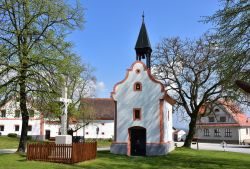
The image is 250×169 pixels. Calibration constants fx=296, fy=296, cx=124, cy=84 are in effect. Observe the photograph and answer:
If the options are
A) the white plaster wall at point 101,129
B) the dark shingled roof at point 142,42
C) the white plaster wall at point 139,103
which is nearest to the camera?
the white plaster wall at point 139,103

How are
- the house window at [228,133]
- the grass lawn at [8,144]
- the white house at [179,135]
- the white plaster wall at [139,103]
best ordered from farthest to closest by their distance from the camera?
the white house at [179,135] < the house window at [228,133] < the grass lawn at [8,144] < the white plaster wall at [139,103]

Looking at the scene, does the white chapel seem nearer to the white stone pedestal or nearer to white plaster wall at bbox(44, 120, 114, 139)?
the white stone pedestal

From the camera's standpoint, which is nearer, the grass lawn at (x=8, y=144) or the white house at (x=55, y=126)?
the grass lawn at (x=8, y=144)

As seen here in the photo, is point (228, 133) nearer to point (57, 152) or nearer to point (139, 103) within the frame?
point (139, 103)

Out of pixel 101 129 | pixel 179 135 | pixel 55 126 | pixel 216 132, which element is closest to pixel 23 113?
pixel 55 126

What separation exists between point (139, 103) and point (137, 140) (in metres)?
3.59

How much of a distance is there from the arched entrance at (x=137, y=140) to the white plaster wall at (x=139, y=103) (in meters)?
0.45

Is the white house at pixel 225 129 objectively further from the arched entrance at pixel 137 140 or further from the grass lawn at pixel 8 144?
the grass lawn at pixel 8 144

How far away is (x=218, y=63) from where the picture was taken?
60.2ft

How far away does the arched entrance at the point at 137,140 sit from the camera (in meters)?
28.4

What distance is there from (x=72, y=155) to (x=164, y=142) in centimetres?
1158

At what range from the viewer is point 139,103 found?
2905 cm

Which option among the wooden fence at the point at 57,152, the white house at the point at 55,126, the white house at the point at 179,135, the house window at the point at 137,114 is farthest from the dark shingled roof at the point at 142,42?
the white house at the point at 179,135

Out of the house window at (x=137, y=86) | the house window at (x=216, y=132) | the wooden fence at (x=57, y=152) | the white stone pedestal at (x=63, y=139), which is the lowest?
the house window at (x=216, y=132)
